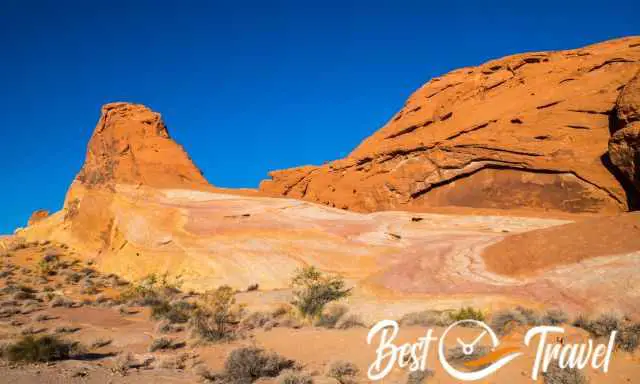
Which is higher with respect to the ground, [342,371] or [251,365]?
[251,365]

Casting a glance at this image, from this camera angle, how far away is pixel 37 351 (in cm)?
879

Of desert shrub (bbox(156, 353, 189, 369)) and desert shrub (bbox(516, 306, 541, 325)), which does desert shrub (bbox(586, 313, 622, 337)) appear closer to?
desert shrub (bbox(516, 306, 541, 325))

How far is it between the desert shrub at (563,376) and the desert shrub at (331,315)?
6224 mm

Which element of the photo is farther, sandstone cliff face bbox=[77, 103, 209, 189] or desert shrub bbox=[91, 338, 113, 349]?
sandstone cliff face bbox=[77, 103, 209, 189]

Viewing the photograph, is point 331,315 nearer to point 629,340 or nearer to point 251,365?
point 251,365

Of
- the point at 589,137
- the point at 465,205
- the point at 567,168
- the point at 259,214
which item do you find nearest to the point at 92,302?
the point at 259,214

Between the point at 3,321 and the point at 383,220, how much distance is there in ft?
47.7

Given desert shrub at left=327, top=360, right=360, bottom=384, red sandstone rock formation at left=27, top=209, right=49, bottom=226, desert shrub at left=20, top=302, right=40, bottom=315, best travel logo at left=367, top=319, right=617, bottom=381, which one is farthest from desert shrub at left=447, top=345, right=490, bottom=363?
red sandstone rock formation at left=27, top=209, right=49, bottom=226

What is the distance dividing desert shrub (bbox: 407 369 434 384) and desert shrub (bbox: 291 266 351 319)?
19.2ft

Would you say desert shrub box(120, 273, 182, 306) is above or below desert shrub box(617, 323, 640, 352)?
above

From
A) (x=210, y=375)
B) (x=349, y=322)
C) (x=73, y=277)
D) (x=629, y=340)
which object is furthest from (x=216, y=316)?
(x=73, y=277)

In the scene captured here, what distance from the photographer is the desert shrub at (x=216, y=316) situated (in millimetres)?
11438

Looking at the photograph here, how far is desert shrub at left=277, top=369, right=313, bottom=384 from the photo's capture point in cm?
736

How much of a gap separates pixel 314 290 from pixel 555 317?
699cm
